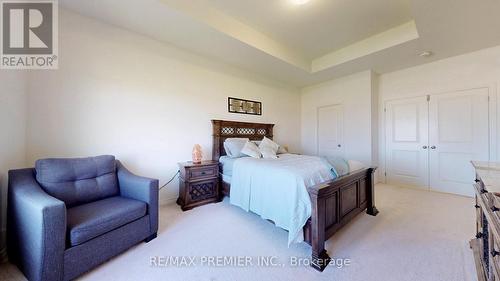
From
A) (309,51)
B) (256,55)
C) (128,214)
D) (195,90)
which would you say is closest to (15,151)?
(128,214)

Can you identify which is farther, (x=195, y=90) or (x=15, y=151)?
(x=195, y=90)

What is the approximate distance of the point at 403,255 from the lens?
1.83 meters

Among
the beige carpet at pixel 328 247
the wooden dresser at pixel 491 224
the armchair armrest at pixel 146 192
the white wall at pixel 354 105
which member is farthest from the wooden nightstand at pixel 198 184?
the white wall at pixel 354 105

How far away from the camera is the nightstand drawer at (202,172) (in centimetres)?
295

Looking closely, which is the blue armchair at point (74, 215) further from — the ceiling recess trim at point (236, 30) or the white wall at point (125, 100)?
the ceiling recess trim at point (236, 30)

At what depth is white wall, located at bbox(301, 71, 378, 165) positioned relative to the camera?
4273 millimetres

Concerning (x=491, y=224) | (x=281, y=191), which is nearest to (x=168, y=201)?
(x=281, y=191)

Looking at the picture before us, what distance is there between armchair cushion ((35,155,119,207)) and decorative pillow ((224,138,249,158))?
1.75 m

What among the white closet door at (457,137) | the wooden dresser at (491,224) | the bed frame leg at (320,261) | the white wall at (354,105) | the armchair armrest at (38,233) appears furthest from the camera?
the white wall at (354,105)

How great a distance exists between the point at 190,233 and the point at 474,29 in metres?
4.85

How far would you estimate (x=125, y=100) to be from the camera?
2744mm

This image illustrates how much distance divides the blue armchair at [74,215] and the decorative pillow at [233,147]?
158 centimetres

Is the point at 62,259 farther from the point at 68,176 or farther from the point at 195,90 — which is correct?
the point at 195,90

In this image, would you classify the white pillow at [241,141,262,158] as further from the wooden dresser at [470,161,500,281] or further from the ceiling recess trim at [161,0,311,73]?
the wooden dresser at [470,161,500,281]
